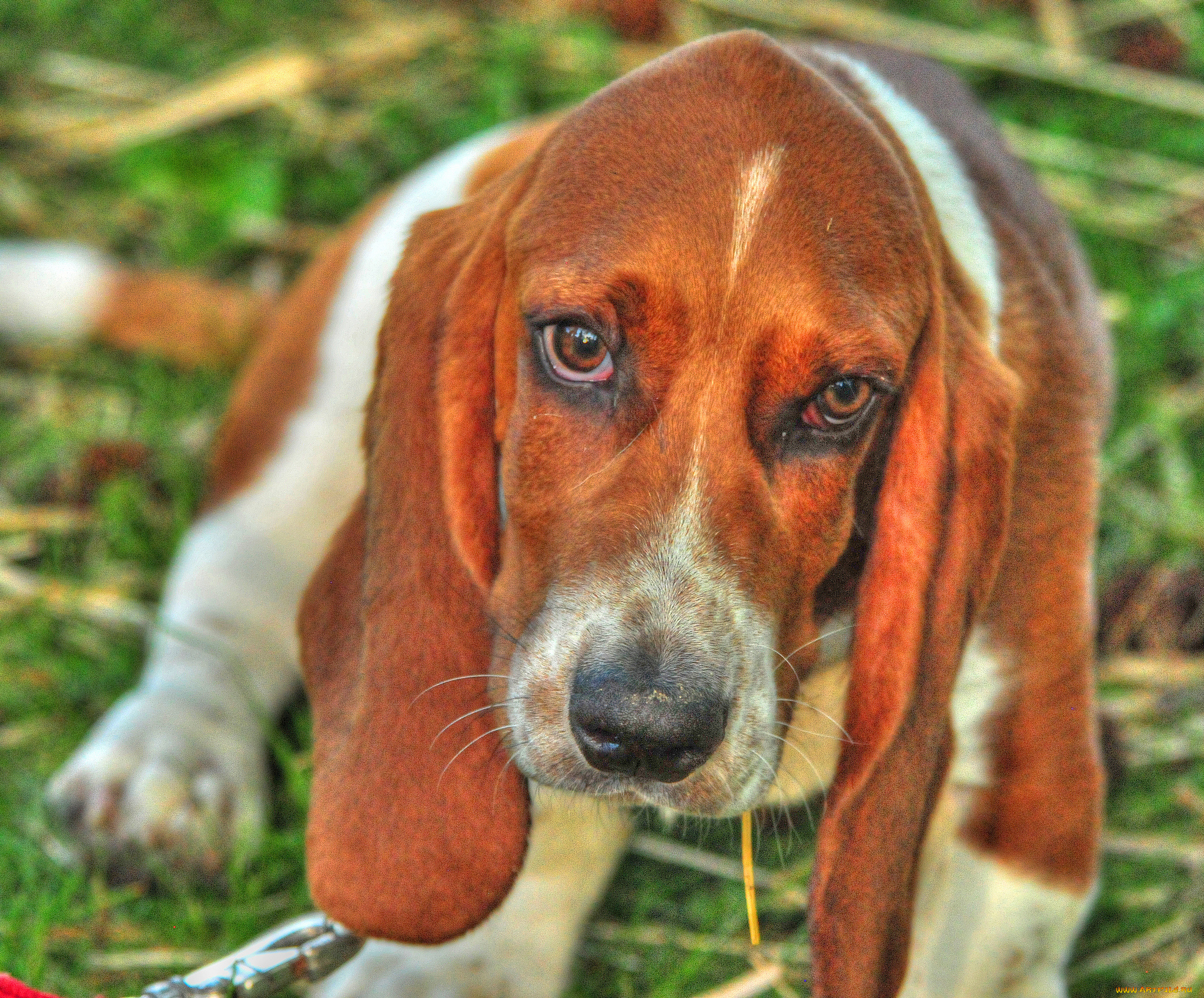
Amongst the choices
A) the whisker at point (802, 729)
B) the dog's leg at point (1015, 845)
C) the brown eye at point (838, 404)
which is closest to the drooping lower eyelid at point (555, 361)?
the brown eye at point (838, 404)

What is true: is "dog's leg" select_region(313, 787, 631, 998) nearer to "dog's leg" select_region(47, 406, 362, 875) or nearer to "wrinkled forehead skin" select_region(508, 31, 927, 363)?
"dog's leg" select_region(47, 406, 362, 875)

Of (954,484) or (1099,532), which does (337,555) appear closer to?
(954,484)

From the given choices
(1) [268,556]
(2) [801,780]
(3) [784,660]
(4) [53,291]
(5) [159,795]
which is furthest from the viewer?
(4) [53,291]

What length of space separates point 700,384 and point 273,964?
3.32 ft

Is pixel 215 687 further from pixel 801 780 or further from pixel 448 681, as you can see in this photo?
pixel 801 780

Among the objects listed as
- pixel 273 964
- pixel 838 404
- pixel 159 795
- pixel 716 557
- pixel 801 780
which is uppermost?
pixel 838 404

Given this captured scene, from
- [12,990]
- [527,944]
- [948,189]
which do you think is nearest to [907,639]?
[948,189]

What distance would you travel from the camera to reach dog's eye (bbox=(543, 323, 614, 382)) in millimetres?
1998

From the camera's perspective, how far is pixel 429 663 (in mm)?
2180

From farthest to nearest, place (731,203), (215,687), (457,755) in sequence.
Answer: (215,687), (457,755), (731,203)

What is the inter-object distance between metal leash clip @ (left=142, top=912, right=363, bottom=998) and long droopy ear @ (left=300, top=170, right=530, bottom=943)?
86mm

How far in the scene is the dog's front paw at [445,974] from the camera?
2.53m

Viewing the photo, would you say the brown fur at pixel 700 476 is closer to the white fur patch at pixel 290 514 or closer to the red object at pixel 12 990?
the red object at pixel 12 990

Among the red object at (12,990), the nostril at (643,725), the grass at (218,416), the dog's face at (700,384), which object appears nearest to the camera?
the red object at (12,990)
